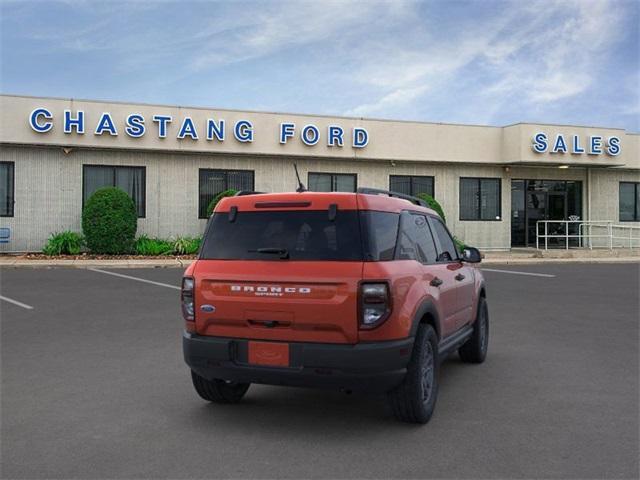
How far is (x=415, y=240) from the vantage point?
18.1 feet

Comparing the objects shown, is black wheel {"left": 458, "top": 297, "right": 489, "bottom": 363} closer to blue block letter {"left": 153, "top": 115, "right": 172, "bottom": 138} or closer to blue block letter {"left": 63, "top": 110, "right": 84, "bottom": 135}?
blue block letter {"left": 153, "top": 115, "right": 172, "bottom": 138}

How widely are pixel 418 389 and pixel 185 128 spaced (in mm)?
18840

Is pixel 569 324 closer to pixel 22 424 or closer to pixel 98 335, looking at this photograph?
pixel 98 335

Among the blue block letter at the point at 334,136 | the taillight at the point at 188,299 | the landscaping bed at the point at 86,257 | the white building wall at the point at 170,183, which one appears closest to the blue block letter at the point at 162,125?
the white building wall at the point at 170,183

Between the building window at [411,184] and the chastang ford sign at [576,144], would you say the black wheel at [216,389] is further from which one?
the chastang ford sign at [576,144]

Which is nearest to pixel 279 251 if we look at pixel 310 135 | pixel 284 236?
pixel 284 236

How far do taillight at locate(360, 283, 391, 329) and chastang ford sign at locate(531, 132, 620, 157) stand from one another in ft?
75.4

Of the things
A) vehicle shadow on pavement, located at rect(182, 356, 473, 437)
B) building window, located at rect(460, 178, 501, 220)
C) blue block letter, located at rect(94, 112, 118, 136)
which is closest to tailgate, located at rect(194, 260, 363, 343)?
vehicle shadow on pavement, located at rect(182, 356, 473, 437)

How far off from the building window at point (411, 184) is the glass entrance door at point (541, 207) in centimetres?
398

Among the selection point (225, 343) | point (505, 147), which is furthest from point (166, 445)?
point (505, 147)

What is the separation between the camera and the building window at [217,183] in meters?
23.2

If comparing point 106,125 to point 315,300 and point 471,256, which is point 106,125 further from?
point 315,300

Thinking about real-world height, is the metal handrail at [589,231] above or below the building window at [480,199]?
below

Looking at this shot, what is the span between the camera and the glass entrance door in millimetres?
27527
